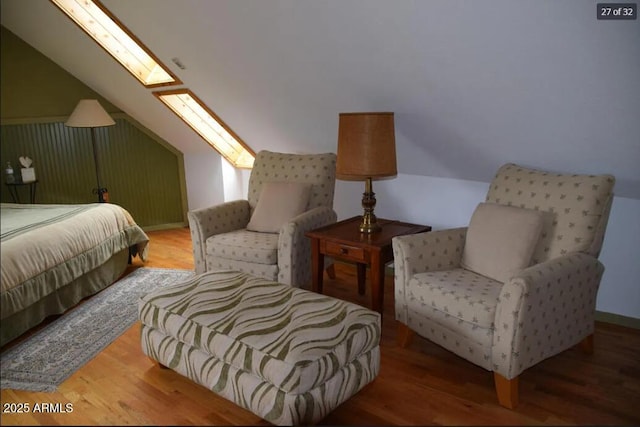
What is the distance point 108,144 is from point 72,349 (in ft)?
8.56

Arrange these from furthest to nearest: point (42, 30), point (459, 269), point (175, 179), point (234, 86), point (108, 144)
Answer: point (175, 179) < point (108, 144) < point (42, 30) < point (234, 86) < point (459, 269)

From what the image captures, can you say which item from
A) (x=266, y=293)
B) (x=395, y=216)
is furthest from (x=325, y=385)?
(x=395, y=216)

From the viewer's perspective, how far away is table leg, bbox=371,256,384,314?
254 cm

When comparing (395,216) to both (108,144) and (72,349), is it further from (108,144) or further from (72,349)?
(108,144)

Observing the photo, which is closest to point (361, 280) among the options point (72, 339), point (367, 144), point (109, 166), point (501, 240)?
point (367, 144)

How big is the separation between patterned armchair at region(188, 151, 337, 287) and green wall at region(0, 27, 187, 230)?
65.1 inches

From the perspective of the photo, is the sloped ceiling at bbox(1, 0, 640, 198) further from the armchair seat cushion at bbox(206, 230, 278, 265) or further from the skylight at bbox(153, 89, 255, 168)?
the armchair seat cushion at bbox(206, 230, 278, 265)

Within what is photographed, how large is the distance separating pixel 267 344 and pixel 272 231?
4.72 feet

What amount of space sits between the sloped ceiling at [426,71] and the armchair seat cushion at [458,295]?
777 millimetres

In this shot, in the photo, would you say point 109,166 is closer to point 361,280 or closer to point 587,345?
point 361,280

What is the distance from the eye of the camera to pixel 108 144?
15.1 ft

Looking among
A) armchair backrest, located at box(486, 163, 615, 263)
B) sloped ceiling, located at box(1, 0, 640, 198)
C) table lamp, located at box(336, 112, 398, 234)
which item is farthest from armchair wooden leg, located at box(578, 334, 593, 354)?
table lamp, located at box(336, 112, 398, 234)

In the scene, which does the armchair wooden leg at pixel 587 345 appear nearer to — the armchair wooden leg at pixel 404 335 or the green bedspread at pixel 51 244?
the armchair wooden leg at pixel 404 335

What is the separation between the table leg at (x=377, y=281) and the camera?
2537 millimetres
